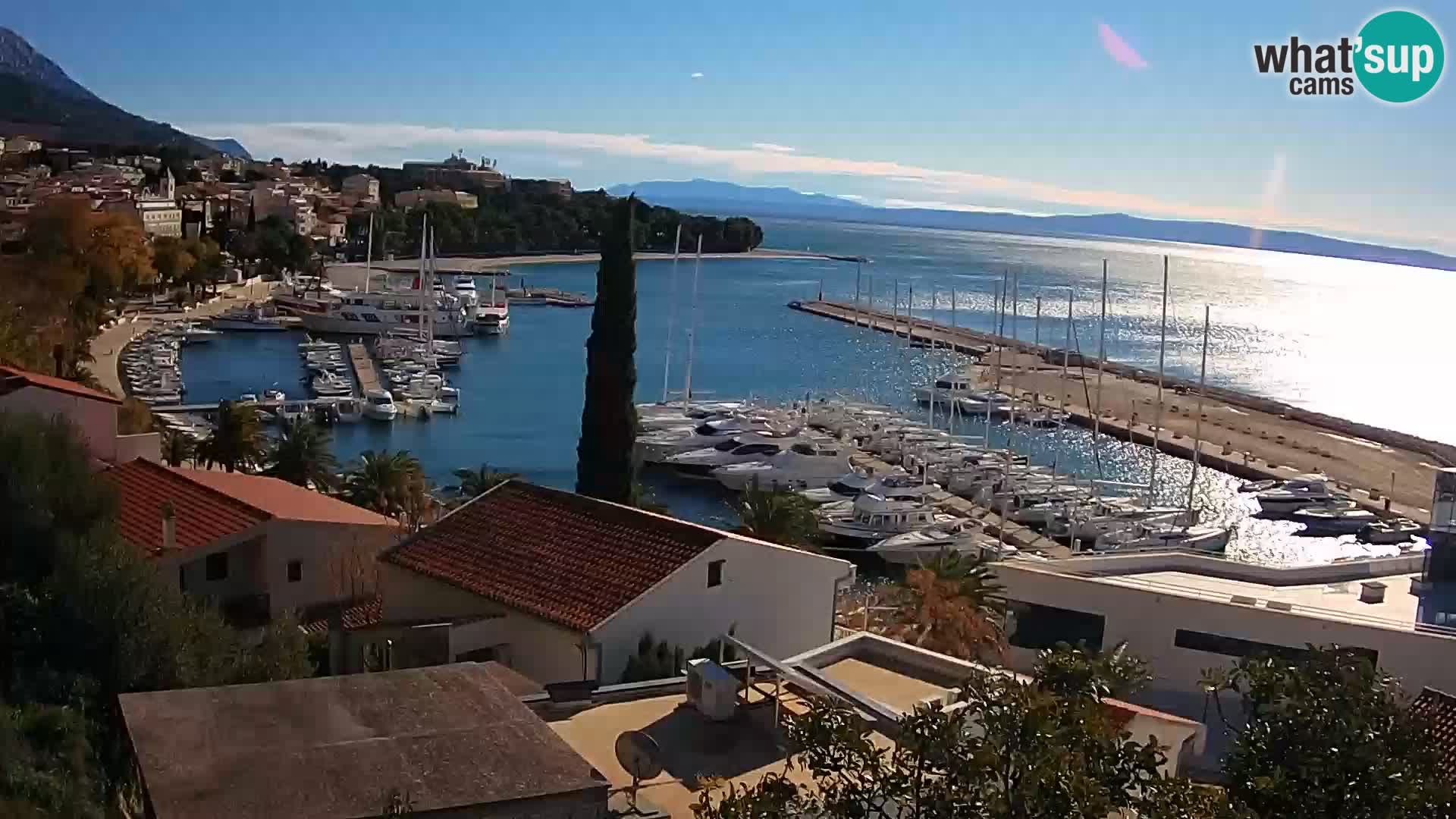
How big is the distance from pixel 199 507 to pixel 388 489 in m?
8.18

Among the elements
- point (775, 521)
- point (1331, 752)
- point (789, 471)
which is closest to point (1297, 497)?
point (789, 471)

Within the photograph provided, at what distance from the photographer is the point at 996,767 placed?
3.74 m

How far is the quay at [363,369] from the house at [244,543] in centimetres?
2901

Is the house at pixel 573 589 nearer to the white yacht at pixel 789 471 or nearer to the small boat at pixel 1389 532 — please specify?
the white yacht at pixel 789 471

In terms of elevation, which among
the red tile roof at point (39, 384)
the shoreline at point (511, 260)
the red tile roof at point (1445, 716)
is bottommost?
the red tile roof at point (1445, 716)

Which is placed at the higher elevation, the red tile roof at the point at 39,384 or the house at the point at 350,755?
the red tile roof at the point at 39,384

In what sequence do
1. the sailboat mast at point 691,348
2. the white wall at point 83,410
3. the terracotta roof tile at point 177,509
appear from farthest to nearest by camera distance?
the sailboat mast at point 691,348 → the white wall at point 83,410 → the terracotta roof tile at point 177,509

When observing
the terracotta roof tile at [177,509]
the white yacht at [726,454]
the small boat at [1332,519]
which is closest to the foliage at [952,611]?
the terracotta roof tile at [177,509]

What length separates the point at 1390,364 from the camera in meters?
93.4

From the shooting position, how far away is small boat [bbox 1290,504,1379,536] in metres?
33.6

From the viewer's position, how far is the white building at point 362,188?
421 feet

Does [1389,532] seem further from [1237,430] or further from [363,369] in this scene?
[363,369]

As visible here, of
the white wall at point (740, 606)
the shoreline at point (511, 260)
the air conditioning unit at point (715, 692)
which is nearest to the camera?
the air conditioning unit at point (715, 692)

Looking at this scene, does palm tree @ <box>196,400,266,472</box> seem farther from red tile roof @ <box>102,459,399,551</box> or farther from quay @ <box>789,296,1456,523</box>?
quay @ <box>789,296,1456,523</box>
